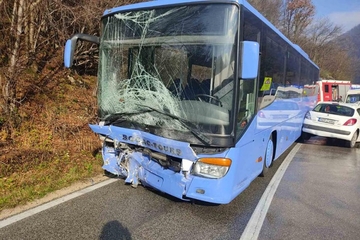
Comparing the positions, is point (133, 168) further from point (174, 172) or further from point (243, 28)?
point (243, 28)

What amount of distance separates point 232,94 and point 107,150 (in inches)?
92.8

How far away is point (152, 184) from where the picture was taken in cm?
424

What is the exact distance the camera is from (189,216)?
13.6ft

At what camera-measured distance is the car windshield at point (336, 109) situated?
1059 centimetres

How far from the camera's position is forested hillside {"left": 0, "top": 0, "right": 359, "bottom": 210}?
5301 mm

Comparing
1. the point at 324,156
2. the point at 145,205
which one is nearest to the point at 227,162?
the point at 145,205

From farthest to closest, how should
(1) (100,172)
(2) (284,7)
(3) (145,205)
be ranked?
(2) (284,7), (1) (100,172), (3) (145,205)

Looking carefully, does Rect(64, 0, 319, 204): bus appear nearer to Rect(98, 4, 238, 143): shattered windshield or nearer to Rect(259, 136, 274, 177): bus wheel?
Rect(98, 4, 238, 143): shattered windshield

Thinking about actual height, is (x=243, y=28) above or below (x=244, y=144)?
above

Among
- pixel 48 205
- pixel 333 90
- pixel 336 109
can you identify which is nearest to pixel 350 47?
pixel 333 90

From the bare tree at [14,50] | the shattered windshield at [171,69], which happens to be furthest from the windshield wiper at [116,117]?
the bare tree at [14,50]

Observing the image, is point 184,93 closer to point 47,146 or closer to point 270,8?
point 47,146

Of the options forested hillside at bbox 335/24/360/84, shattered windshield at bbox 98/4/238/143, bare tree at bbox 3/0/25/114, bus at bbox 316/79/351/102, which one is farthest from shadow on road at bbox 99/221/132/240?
forested hillside at bbox 335/24/360/84

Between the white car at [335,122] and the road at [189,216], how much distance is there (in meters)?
4.93
